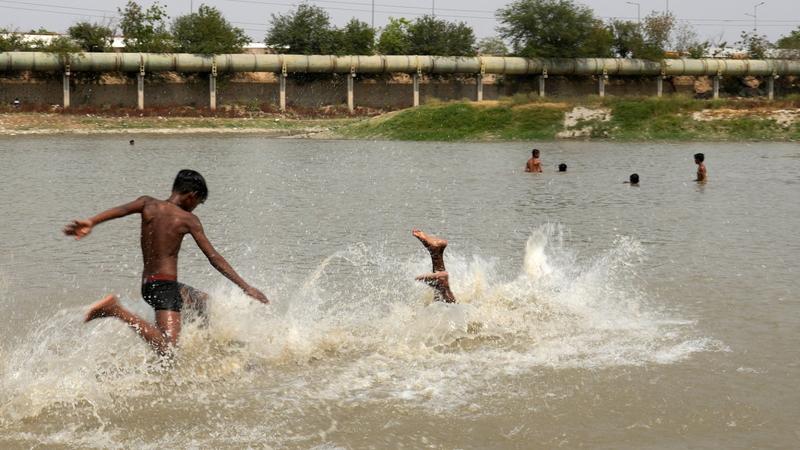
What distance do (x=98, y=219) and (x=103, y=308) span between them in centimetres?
60

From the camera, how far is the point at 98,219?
7.13 m

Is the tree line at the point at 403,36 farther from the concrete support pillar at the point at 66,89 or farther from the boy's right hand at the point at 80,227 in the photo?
the boy's right hand at the point at 80,227

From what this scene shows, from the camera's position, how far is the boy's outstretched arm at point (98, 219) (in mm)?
6977

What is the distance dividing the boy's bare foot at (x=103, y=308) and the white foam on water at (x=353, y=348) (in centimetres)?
57

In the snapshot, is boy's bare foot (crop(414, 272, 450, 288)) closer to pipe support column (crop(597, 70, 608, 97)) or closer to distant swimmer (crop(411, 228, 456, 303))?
distant swimmer (crop(411, 228, 456, 303))

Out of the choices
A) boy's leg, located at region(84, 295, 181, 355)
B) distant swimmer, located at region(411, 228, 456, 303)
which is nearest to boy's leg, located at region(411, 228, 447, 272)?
distant swimmer, located at region(411, 228, 456, 303)

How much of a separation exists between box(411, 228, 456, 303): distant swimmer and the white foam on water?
0.37 feet

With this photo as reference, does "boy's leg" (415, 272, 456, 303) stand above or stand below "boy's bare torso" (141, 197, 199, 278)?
below

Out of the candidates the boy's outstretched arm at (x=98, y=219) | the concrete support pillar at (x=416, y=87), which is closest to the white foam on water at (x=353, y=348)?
the boy's outstretched arm at (x=98, y=219)

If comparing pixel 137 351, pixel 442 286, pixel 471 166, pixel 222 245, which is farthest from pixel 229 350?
pixel 471 166

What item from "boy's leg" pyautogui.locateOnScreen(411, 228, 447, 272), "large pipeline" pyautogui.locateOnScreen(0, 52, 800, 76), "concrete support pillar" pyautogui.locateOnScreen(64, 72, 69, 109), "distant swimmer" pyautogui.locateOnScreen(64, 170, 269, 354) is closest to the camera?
"distant swimmer" pyautogui.locateOnScreen(64, 170, 269, 354)

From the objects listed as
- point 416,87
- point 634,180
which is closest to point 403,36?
point 416,87

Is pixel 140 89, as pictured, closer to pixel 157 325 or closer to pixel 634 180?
pixel 634 180

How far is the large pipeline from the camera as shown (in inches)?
2279
